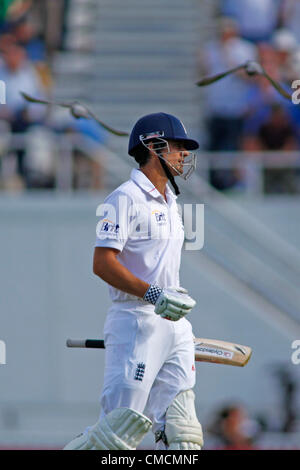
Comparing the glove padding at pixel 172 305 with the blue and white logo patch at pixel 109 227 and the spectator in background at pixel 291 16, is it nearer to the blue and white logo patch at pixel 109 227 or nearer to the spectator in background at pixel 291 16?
the blue and white logo patch at pixel 109 227

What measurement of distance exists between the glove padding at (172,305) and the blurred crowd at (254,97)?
5.91 m

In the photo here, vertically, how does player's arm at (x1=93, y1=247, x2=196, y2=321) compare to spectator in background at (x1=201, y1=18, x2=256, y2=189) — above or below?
below

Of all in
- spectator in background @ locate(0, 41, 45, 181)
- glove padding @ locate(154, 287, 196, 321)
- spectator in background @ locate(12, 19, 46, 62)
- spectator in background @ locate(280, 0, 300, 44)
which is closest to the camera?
glove padding @ locate(154, 287, 196, 321)

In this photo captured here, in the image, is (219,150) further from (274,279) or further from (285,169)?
(274,279)

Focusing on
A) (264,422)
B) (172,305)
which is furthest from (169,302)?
(264,422)

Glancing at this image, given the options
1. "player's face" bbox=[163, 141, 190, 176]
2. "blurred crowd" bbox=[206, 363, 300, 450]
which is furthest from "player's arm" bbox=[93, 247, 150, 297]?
"blurred crowd" bbox=[206, 363, 300, 450]

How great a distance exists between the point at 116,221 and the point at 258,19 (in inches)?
283

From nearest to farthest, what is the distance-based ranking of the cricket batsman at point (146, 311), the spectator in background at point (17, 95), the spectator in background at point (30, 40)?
the cricket batsman at point (146, 311), the spectator in background at point (17, 95), the spectator in background at point (30, 40)

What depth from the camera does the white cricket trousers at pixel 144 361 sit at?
15.1 ft

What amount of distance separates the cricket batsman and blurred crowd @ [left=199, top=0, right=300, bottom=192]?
18.0 feet

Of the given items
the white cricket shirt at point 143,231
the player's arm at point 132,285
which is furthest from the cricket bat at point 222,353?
the player's arm at point 132,285

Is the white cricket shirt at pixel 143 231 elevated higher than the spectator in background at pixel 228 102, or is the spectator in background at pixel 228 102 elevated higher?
the spectator in background at pixel 228 102

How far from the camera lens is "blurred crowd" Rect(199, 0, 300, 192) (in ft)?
34.0

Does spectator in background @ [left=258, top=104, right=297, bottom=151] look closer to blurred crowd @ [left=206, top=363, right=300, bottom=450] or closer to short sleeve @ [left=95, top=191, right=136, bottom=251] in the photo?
blurred crowd @ [left=206, top=363, right=300, bottom=450]
